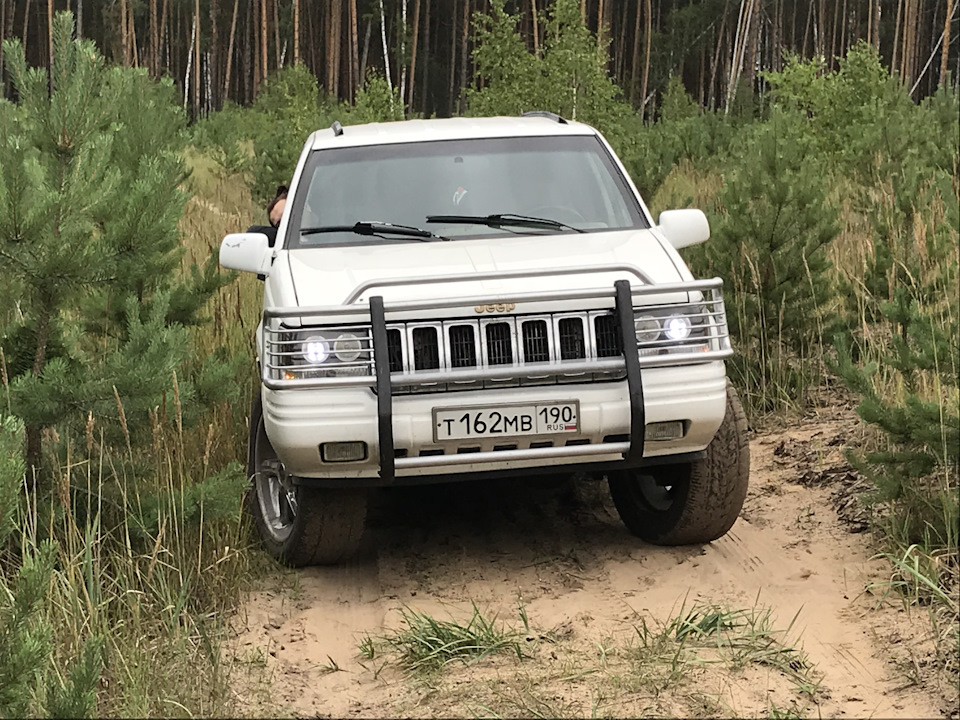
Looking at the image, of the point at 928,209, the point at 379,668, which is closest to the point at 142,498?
the point at 379,668

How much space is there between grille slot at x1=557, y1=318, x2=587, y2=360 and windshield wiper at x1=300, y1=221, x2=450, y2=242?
1.08 m

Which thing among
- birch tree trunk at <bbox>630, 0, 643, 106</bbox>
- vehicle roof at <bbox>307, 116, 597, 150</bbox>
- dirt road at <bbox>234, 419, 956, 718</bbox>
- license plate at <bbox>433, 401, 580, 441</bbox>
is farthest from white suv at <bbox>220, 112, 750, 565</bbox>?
birch tree trunk at <bbox>630, 0, 643, 106</bbox>

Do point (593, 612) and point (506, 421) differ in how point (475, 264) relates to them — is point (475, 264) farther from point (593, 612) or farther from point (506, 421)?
point (593, 612)

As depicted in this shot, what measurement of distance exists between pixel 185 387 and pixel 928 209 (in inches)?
223

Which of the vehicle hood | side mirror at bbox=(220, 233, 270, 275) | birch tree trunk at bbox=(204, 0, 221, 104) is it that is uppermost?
the vehicle hood

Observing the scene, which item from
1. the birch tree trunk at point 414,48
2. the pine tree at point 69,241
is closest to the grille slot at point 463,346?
the pine tree at point 69,241

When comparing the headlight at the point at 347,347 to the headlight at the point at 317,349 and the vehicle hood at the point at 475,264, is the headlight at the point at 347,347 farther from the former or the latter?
the vehicle hood at the point at 475,264

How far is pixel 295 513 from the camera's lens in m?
5.21

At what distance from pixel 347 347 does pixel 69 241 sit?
1.13 meters

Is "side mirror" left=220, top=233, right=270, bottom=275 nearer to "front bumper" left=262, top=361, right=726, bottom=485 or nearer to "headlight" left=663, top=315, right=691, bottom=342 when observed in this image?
"front bumper" left=262, top=361, right=726, bottom=485

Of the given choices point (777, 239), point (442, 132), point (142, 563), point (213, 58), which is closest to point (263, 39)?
point (213, 58)

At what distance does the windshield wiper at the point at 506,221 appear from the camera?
18.9 ft

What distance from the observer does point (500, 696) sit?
3967 millimetres

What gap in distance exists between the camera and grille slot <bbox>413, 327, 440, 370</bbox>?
4742 millimetres
